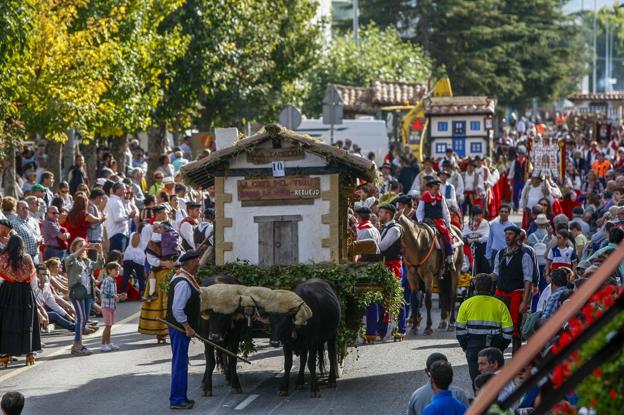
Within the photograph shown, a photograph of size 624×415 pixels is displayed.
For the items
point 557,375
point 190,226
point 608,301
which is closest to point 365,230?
point 190,226

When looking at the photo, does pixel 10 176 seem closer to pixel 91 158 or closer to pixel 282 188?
pixel 91 158

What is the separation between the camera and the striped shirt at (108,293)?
59.6 feet

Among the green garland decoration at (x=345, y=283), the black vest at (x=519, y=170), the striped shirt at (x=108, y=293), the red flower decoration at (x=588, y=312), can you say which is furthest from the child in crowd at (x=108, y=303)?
the black vest at (x=519, y=170)

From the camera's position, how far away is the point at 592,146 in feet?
145

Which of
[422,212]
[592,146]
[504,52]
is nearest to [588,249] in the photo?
[422,212]

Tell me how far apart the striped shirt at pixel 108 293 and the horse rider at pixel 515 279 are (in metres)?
5.10

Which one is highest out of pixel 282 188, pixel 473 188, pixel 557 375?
pixel 282 188

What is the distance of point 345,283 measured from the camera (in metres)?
15.1

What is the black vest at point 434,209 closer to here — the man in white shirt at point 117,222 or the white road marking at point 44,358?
the white road marking at point 44,358

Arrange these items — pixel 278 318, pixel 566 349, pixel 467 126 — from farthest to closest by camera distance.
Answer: pixel 467 126
pixel 278 318
pixel 566 349

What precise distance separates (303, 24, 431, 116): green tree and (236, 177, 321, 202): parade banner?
37425 millimetres

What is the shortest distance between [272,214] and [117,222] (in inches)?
336

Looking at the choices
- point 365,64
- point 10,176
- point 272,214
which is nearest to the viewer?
point 272,214

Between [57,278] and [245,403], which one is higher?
[57,278]
